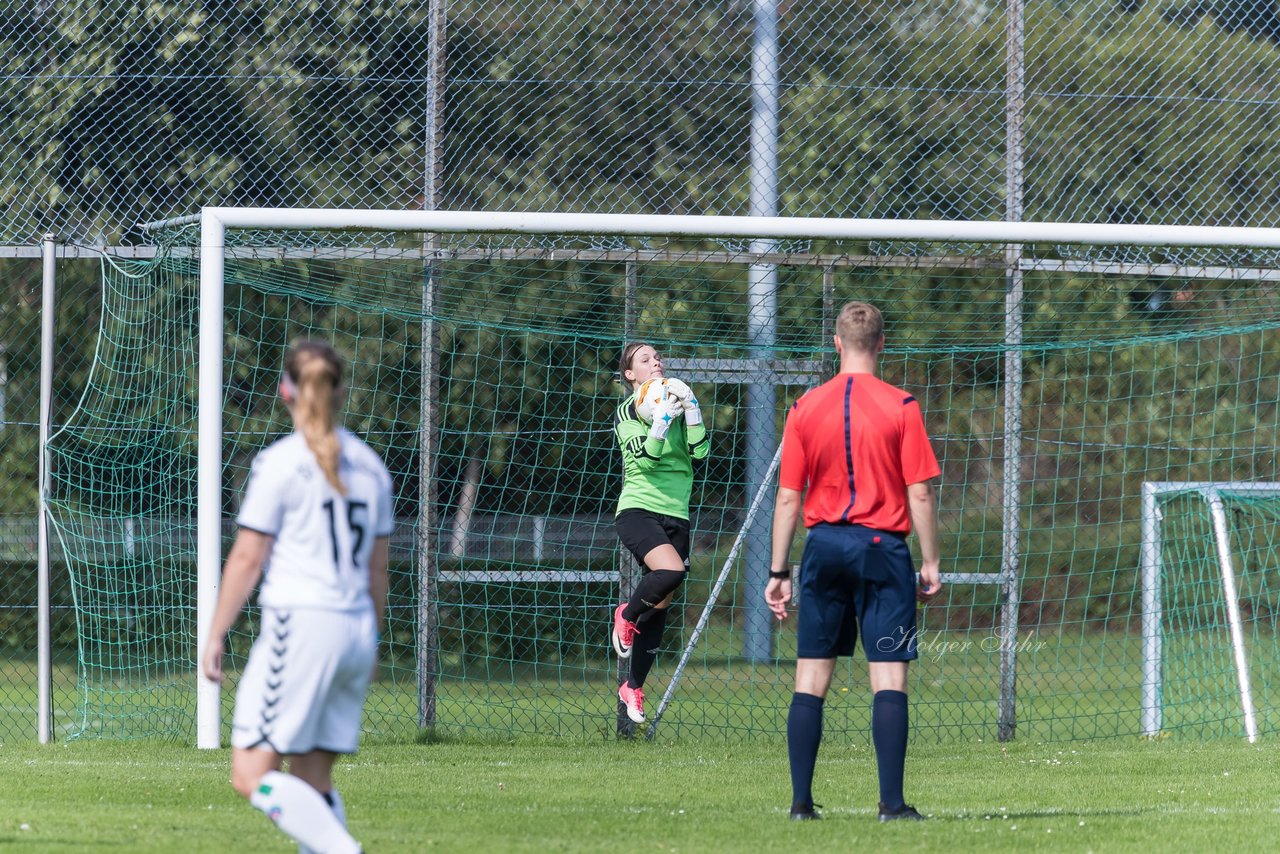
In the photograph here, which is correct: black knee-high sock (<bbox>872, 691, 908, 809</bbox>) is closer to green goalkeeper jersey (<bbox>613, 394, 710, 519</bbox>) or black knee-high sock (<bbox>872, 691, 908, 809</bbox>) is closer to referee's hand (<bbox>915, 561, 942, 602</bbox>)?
referee's hand (<bbox>915, 561, 942, 602</bbox>)

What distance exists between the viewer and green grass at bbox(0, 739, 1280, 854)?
16.9 ft

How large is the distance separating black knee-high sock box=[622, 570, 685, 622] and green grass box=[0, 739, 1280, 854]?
2.54 feet

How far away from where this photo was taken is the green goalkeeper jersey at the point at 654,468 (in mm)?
7941

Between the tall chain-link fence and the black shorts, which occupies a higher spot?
the tall chain-link fence

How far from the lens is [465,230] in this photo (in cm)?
796

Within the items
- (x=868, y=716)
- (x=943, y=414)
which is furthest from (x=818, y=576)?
(x=943, y=414)

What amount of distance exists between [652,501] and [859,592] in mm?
2744

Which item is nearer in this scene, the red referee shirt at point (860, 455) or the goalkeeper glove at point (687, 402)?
the red referee shirt at point (860, 455)

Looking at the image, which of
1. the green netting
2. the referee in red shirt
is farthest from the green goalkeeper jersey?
the referee in red shirt

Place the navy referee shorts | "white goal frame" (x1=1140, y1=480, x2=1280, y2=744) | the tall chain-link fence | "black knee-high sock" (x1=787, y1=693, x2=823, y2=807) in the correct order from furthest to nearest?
the tall chain-link fence
"white goal frame" (x1=1140, y1=480, x2=1280, y2=744)
"black knee-high sock" (x1=787, y1=693, x2=823, y2=807)
the navy referee shorts

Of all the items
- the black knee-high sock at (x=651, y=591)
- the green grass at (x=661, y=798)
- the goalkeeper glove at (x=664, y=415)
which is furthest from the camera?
the black knee-high sock at (x=651, y=591)

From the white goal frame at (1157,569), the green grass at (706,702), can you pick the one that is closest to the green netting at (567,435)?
the green grass at (706,702)

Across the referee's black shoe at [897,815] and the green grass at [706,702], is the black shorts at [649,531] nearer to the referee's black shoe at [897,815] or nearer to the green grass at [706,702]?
the green grass at [706,702]

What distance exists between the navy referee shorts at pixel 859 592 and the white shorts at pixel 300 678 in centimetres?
192
